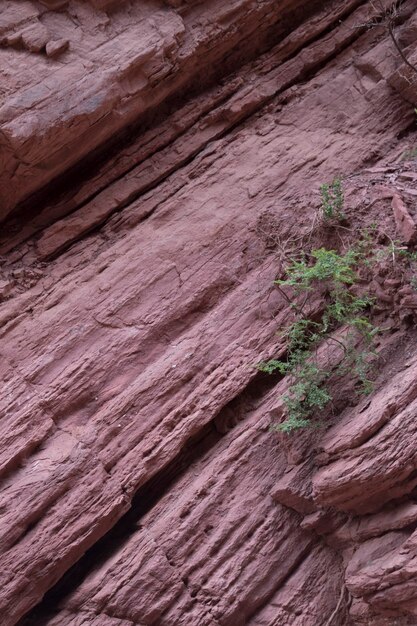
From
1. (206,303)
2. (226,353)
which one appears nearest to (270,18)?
(206,303)

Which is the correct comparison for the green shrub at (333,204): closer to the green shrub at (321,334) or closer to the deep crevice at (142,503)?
the green shrub at (321,334)

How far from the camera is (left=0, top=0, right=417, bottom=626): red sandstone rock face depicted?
524 cm

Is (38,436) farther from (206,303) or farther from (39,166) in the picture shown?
(39,166)

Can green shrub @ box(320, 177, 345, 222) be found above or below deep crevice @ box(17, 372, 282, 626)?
above

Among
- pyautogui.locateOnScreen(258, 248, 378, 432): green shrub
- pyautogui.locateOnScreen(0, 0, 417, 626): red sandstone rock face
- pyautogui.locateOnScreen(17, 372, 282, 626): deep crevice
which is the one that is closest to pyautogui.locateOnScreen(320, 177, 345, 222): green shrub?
pyautogui.locateOnScreen(0, 0, 417, 626): red sandstone rock face

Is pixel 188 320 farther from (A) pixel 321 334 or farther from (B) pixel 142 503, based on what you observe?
(B) pixel 142 503

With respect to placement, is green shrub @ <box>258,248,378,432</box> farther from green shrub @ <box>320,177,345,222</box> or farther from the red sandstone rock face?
green shrub @ <box>320,177,345,222</box>

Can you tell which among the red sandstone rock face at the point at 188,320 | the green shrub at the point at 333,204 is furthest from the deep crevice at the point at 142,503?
the green shrub at the point at 333,204

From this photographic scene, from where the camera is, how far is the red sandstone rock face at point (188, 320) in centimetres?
524

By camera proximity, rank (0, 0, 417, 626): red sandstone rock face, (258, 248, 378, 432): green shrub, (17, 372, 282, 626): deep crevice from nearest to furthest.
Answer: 1. (0, 0, 417, 626): red sandstone rock face
2. (17, 372, 282, 626): deep crevice
3. (258, 248, 378, 432): green shrub

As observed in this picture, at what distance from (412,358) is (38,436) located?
294 cm

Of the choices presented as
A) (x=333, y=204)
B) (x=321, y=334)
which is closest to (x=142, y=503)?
(x=321, y=334)

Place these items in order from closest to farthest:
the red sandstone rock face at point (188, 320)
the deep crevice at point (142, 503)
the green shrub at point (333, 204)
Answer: the red sandstone rock face at point (188, 320), the deep crevice at point (142, 503), the green shrub at point (333, 204)

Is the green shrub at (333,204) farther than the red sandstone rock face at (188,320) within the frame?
Yes
